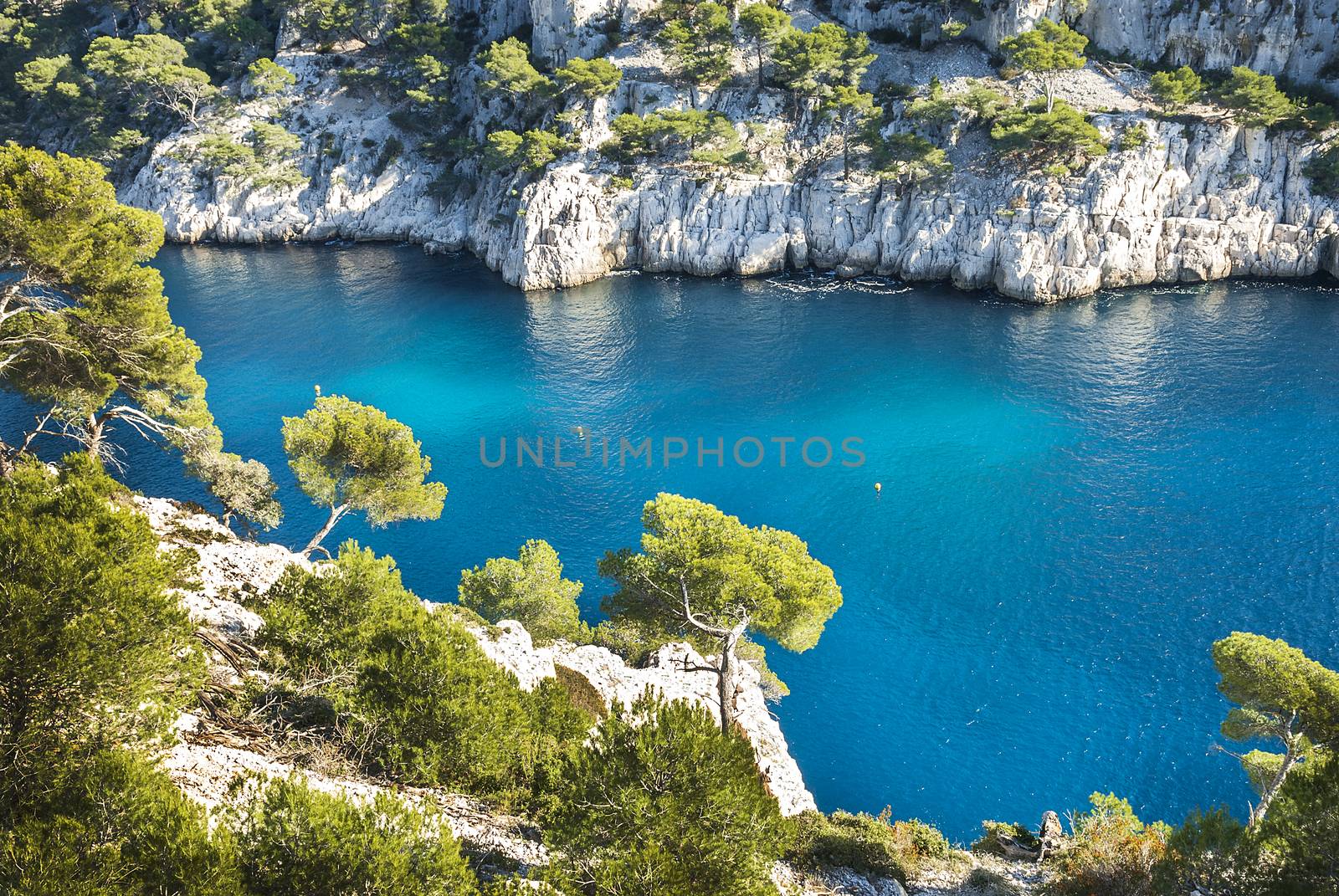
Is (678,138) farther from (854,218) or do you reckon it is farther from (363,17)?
(363,17)

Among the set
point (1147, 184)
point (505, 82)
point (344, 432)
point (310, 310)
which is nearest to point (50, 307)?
point (344, 432)

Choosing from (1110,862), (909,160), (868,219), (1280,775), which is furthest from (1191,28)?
(1110,862)

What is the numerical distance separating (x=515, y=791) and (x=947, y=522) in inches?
1195

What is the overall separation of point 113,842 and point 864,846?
15767 millimetres

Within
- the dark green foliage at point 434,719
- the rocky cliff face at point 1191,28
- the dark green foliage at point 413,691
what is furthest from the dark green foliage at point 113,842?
the rocky cliff face at point 1191,28

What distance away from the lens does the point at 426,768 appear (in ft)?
52.7

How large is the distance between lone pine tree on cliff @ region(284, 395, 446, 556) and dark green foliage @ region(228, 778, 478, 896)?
19.0 meters

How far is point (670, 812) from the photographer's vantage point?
1355cm

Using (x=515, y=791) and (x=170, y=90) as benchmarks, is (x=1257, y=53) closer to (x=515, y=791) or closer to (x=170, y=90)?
(x=515, y=791)

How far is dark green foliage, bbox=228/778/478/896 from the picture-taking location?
11172 mm

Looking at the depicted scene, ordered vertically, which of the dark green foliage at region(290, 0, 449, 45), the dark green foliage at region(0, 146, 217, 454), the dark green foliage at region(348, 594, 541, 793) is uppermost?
the dark green foliage at region(290, 0, 449, 45)

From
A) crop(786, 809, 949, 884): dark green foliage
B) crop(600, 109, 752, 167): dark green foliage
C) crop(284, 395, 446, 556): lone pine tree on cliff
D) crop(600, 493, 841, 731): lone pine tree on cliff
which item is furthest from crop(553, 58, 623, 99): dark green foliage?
crop(786, 809, 949, 884): dark green foliage

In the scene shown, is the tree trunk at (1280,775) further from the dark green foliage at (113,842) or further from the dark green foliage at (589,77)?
the dark green foliage at (589,77)

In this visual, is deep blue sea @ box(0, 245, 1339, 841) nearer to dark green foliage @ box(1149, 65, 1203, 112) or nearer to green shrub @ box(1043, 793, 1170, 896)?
green shrub @ box(1043, 793, 1170, 896)
